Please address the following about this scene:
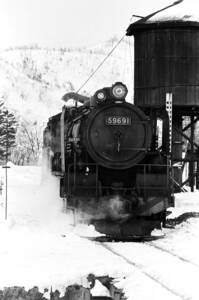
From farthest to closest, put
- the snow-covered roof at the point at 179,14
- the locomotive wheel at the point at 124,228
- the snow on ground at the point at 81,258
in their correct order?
the snow-covered roof at the point at 179,14 → the locomotive wheel at the point at 124,228 → the snow on ground at the point at 81,258

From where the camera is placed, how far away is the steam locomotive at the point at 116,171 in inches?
587

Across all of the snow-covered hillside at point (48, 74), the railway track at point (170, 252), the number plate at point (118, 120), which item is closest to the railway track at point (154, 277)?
the railway track at point (170, 252)

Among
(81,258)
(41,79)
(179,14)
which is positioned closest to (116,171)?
(81,258)

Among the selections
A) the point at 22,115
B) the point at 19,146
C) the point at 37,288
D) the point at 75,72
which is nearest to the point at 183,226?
the point at 37,288

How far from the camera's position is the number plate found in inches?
606

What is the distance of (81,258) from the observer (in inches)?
432

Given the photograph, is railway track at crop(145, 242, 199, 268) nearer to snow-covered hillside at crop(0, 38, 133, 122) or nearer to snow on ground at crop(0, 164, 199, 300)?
snow on ground at crop(0, 164, 199, 300)

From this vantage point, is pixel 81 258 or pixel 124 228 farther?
pixel 124 228

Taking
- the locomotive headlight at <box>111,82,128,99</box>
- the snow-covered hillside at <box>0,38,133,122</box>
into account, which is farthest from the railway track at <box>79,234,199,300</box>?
the snow-covered hillside at <box>0,38,133,122</box>

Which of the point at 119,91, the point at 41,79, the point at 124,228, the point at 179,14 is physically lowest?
the point at 124,228

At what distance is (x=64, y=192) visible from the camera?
15.5 meters

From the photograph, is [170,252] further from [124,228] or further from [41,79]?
[41,79]

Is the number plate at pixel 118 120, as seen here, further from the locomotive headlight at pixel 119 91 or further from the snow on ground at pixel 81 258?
the snow on ground at pixel 81 258

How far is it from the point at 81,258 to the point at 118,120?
5.18 meters
